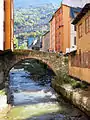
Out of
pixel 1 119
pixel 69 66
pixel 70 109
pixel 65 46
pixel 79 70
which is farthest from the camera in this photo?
pixel 65 46

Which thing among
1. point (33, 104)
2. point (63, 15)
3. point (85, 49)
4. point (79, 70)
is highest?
point (63, 15)

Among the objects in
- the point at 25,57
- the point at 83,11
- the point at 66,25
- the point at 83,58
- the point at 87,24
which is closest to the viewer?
the point at 83,11

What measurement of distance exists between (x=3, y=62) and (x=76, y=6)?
57.4 ft

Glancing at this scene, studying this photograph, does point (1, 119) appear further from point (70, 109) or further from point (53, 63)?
point (53, 63)

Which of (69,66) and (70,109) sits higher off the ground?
(69,66)

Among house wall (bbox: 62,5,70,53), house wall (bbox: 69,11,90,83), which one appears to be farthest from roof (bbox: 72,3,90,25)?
house wall (bbox: 62,5,70,53)

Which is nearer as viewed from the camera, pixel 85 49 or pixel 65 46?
pixel 85 49

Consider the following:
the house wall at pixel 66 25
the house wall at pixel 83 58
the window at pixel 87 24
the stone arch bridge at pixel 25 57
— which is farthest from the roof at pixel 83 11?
the house wall at pixel 66 25

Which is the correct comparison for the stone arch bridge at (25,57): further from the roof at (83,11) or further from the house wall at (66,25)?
the roof at (83,11)

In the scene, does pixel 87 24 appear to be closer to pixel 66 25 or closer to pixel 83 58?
pixel 83 58

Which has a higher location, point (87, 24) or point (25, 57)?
point (87, 24)

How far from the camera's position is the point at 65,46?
44.4 m

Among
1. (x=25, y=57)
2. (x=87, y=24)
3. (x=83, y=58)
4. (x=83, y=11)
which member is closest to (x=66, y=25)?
(x=25, y=57)

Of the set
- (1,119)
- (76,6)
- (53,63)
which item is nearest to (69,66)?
(53,63)
